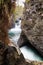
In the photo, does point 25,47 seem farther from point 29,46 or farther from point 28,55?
point 28,55

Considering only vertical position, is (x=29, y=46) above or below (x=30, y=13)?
below

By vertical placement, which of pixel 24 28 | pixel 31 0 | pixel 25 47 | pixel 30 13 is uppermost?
pixel 31 0

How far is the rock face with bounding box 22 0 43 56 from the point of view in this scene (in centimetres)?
941

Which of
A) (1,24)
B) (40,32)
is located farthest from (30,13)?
(1,24)

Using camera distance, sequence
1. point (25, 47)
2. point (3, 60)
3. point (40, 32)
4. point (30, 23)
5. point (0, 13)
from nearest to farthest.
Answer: point (3, 60), point (0, 13), point (40, 32), point (30, 23), point (25, 47)

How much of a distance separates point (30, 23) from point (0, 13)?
19.3 ft

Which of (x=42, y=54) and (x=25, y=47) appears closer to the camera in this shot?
(x=42, y=54)

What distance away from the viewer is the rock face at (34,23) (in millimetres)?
9406

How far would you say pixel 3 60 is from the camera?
3.87 meters

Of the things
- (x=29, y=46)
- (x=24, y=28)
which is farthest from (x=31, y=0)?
(x=29, y=46)

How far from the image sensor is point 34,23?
9836mm

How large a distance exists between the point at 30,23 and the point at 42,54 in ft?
5.92

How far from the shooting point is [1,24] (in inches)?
173

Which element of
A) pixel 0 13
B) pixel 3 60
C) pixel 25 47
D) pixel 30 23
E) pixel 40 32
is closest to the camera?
pixel 3 60
